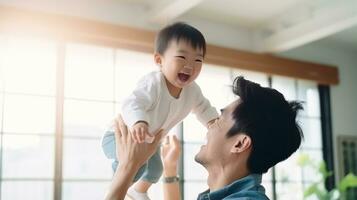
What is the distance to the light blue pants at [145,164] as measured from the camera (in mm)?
1688

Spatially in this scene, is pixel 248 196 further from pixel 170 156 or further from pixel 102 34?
pixel 102 34

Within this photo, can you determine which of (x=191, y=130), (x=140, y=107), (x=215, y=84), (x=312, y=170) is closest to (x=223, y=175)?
(x=140, y=107)

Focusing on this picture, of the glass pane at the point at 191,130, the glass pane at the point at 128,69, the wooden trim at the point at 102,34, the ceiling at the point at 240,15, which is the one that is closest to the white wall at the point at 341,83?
the ceiling at the point at 240,15

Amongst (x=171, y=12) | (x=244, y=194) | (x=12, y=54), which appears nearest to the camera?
(x=244, y=194)

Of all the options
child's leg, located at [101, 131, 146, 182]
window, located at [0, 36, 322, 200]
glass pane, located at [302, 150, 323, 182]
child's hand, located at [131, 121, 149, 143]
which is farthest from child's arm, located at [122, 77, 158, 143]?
glass pane, located at [302, 150, 323, 182]

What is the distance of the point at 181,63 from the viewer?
5.67ft

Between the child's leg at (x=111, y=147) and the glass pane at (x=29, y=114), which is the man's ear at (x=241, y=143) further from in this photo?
the glass pane at (x=29, y=114)

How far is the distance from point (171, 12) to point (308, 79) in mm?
1919

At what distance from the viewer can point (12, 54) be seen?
155 inches

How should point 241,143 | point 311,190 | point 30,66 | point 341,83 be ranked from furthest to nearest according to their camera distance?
point 341,83 < point 311,190 < point 30,66 < point 241,143

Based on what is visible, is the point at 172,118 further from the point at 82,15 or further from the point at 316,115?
the point at 316,115

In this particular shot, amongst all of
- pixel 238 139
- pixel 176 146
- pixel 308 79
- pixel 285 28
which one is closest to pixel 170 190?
pixel 176 146

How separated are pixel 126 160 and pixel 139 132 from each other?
8cm

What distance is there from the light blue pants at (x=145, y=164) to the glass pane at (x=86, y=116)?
2.33 m
